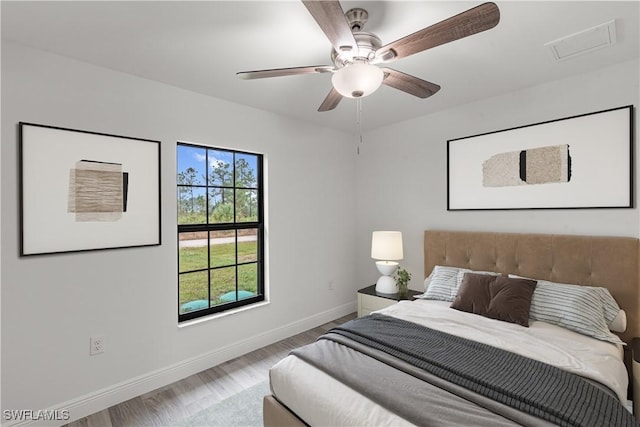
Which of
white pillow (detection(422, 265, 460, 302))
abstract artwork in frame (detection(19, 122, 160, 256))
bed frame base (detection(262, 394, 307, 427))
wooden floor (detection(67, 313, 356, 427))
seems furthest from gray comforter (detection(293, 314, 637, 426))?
abstract artwork in frame (detection(19, 122, 160, 256))

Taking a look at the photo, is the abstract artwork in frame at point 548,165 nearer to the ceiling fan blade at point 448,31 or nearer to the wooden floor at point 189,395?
the ceiling fan blade at point 448,31

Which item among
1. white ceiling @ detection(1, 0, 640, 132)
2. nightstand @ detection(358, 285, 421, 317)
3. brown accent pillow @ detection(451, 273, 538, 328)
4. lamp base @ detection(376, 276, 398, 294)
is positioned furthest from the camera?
lamp base @ detection(376, 276, 398, 294)

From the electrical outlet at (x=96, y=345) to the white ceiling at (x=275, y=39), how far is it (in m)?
1.96

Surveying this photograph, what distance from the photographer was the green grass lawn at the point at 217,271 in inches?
110

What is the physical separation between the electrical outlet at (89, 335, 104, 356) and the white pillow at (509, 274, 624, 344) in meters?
3.13

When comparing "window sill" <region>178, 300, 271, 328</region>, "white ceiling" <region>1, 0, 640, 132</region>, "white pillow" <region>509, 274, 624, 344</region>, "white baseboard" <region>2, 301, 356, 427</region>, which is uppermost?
"white ceiling" <region>1, 0, 640, 132</region>

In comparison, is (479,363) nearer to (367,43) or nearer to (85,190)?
(367,43)

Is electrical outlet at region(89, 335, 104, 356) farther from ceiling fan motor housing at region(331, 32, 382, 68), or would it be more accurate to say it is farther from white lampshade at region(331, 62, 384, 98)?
ceiling fan motor housing at region(331, 32, 382, 68)

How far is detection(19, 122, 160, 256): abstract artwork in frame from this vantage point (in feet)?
6.41

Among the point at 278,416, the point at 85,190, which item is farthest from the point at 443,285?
the point at 85,190

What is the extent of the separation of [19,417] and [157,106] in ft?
7.48

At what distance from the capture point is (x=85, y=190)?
2.14 metres

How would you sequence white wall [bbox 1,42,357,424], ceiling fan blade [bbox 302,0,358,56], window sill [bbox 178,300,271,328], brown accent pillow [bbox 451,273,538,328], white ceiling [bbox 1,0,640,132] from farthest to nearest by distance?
1. window sill [bbox 178,300,271,328]
2. brown accent pillow [bbox 451,273,538,328]
3. white wall [bbox 1,42,357,424]
4. white ceiling [bbox 1,0,640,132]
5. ceiling fan blade [bbox 302,0,358,56]

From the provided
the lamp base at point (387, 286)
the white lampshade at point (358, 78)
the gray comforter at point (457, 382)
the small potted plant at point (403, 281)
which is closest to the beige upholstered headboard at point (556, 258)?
the small potted plant at point (403, 281)
